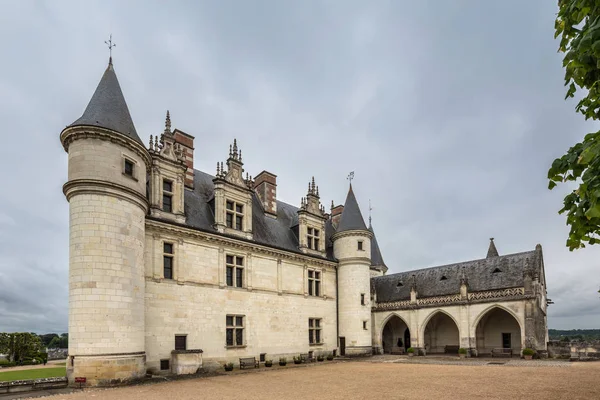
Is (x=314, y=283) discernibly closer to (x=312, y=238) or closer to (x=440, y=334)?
(x=312, y=238)

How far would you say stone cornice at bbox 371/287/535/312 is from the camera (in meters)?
21.8

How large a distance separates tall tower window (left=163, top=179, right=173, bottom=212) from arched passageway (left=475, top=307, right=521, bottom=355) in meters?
19.1

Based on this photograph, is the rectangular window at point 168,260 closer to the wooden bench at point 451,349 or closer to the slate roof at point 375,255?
the wooden bench at point 451,349

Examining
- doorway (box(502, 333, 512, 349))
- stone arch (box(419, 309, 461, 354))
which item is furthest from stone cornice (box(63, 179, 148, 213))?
doorway (box(502, 333, 512, 349))

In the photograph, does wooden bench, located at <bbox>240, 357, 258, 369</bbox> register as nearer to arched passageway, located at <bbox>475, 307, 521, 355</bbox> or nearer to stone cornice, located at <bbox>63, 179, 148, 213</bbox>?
stone cornice, located at <bbox>63, 179, 148, 213</bbox>

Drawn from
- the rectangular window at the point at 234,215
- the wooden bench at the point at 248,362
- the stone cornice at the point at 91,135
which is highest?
the stone cornice at the point at 91,135

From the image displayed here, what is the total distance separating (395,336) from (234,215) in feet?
53.6

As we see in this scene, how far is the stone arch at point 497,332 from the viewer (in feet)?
78.7

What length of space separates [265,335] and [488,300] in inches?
492

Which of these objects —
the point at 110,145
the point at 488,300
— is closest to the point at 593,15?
the point at 110,145

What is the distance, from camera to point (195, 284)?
Result: 1770 centimetres

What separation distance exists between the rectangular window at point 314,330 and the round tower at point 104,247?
11.1m

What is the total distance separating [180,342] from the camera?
1678cm

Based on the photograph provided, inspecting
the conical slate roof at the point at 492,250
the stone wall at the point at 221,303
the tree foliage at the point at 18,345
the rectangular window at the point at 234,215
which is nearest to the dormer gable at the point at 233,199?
the rectangular window at the point at 234,215
